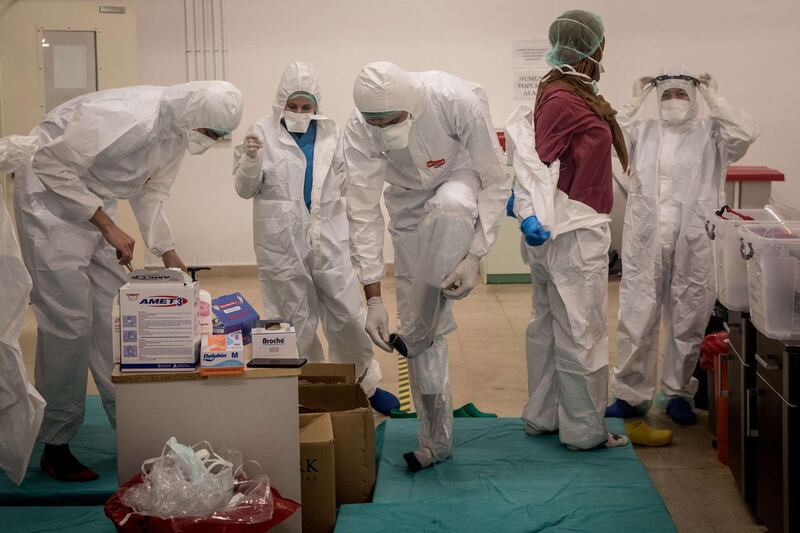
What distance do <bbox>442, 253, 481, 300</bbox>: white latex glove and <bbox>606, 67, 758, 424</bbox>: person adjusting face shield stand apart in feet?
3.50

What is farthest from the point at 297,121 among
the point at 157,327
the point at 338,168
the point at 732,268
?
the point at 732,268

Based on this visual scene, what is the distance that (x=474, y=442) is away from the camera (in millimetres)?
3176

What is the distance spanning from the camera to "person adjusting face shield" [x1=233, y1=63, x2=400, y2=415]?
3463 mm

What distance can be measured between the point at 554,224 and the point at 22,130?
4359 millimetres

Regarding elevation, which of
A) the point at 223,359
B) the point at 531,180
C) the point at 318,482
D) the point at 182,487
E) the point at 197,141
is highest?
the point at 197,141

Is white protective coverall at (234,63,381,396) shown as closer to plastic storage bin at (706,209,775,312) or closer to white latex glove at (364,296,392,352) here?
white latex glove at (364,296,392,352)

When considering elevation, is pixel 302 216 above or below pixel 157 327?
above

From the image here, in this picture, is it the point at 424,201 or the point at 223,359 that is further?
the point at 424,201

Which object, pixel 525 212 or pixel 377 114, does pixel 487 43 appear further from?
pixel 377 114

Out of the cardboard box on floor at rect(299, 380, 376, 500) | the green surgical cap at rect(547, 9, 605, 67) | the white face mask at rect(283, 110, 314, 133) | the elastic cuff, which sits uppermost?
the green surgical cap at rect(547, 9, 605, 67)

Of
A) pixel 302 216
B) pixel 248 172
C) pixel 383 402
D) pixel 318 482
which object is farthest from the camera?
pixel 383 402

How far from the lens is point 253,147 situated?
3312 mm

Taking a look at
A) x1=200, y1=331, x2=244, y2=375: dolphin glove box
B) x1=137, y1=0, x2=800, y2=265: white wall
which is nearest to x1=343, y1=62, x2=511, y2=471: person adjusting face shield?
x1=200, y1=331, x2=244, y2=375: dolphin glove box

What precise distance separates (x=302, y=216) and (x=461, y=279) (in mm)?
1005
